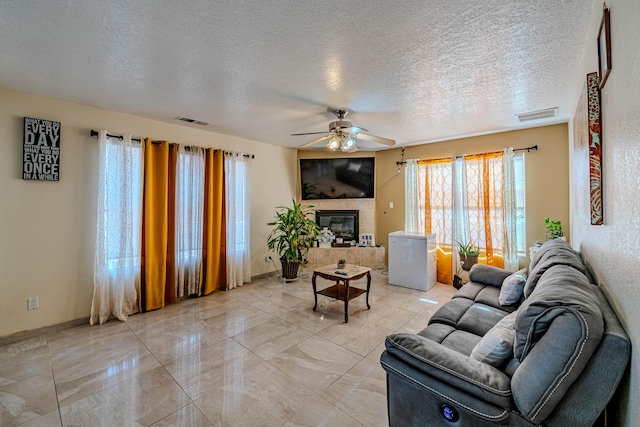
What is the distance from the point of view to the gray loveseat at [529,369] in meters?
0.96

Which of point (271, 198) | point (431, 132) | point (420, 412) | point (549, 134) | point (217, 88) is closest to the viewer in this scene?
point (420, 412)

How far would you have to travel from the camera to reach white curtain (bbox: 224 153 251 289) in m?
4.33

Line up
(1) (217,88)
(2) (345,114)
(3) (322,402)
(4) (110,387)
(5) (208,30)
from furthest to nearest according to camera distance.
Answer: (2) (345,114), (1) (217,88), (4) (110,387), (3) (322,402), (5) (208,30)

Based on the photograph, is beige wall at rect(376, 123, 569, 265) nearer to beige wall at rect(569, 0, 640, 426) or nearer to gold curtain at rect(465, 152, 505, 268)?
gold curtain at rect(465, 152, 505, 268)

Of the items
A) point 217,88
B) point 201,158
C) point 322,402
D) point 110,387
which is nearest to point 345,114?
point 217,88

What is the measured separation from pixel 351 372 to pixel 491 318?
1.21 metres

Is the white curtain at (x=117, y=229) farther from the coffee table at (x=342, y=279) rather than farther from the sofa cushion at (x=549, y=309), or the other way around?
the sofa cushion at (x=549, y=309)

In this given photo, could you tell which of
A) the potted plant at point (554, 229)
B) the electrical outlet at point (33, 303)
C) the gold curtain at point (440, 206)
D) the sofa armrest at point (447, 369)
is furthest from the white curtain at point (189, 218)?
the potted plant at point (554, 229)

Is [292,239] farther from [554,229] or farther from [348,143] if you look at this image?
[554,229]

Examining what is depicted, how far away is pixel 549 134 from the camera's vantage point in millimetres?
3775

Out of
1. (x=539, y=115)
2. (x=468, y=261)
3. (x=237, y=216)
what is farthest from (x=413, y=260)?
(x=237, y=216)

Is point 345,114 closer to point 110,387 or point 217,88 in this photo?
point 217,88

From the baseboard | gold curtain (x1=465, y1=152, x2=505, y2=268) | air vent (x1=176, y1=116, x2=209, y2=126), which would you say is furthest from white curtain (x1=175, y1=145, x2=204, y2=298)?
gold curtain (x1=465, y1=152, x2=505, y2=268)

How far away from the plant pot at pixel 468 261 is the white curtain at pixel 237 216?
11.7 ft
